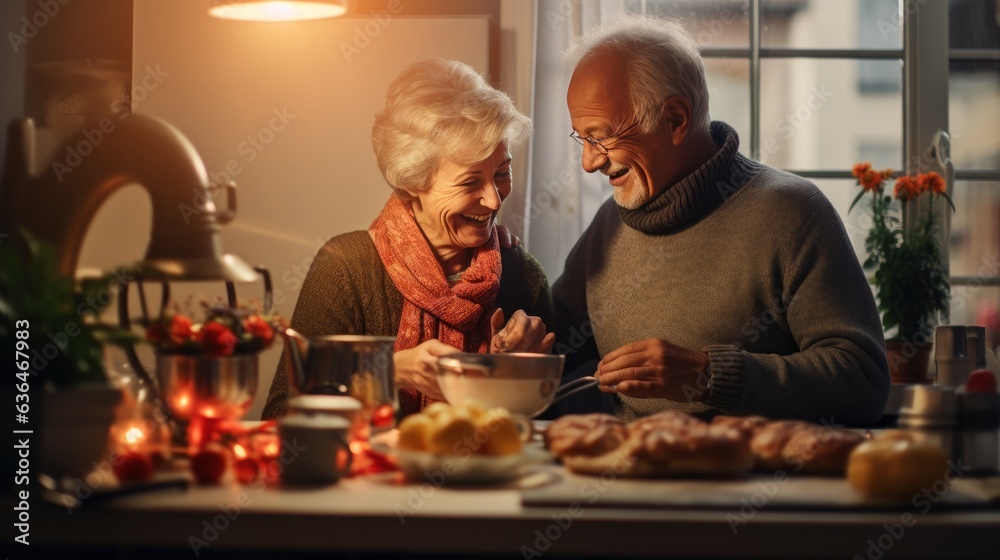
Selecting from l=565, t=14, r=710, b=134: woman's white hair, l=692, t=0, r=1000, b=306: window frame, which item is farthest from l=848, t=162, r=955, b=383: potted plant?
l=565, t=14, r=710, b=134: woman's white hair

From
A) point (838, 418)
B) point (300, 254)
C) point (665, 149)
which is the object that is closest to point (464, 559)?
point (838, 418)

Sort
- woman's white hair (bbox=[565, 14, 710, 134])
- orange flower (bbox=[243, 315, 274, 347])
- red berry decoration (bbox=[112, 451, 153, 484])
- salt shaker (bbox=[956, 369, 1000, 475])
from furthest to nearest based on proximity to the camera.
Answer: woman's white hair (bbox=[565, 14, 710, 134])
orange flower (bbox=[243, 315, 274, 347])
salt shaker (bbox=[956, 369, 1000, 475])
red berry decoration (bbox=[112, 451, 153, 484])

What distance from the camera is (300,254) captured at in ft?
8.05

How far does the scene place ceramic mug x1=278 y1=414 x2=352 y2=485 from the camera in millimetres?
957

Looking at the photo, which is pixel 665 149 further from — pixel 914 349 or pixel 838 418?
pixel 914 349

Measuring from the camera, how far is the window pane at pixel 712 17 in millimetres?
2963

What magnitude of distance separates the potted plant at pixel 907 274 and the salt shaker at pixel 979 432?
1547 mm

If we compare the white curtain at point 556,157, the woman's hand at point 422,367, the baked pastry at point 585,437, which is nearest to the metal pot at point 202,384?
the baked pastry at point 585,437

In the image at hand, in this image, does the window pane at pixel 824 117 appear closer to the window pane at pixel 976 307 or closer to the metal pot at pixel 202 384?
the window pane at pixel 976 307

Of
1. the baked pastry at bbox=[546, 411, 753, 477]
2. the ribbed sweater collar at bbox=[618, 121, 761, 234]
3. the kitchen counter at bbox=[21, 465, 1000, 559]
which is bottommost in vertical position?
the kitchen counter at bbox=[21, 465, 1000, 559]

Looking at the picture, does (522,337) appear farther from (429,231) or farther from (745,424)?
(745,424)

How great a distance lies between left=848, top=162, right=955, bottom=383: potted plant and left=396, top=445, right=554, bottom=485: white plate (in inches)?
72.5

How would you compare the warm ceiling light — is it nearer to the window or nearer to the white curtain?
the white curtain

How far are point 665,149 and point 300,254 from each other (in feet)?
3.23
